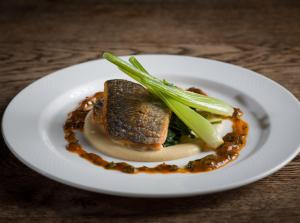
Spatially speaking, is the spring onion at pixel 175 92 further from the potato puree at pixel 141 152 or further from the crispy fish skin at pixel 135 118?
the potato puree at pixel 141 152

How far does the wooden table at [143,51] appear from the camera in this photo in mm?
3121

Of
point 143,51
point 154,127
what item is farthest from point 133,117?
point 143,51

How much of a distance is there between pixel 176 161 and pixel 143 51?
2159 mm

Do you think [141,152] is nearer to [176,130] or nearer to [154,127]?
[154,127]

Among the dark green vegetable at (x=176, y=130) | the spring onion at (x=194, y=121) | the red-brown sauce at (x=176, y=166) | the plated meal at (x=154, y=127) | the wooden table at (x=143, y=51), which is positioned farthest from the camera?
the dark green vegetable at (x=176, y=130)

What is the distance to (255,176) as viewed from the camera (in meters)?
3.11

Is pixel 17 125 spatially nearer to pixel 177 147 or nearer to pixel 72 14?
pixel 177 147

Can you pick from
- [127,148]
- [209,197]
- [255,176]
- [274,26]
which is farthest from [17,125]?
[274,26]

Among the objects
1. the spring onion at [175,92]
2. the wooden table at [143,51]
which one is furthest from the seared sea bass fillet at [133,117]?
the wooden table at [143,51]

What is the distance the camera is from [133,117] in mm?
3719

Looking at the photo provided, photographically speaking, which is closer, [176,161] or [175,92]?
[176,161]

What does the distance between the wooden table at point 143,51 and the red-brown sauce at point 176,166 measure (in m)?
0.25

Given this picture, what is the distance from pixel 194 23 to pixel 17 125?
303cm

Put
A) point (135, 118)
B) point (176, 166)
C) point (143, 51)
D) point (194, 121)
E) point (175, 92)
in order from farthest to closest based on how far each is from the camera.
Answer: point (143, 51) < point (175, 92) < point (194, 121) < point (135, 118) < point (176, 166)
